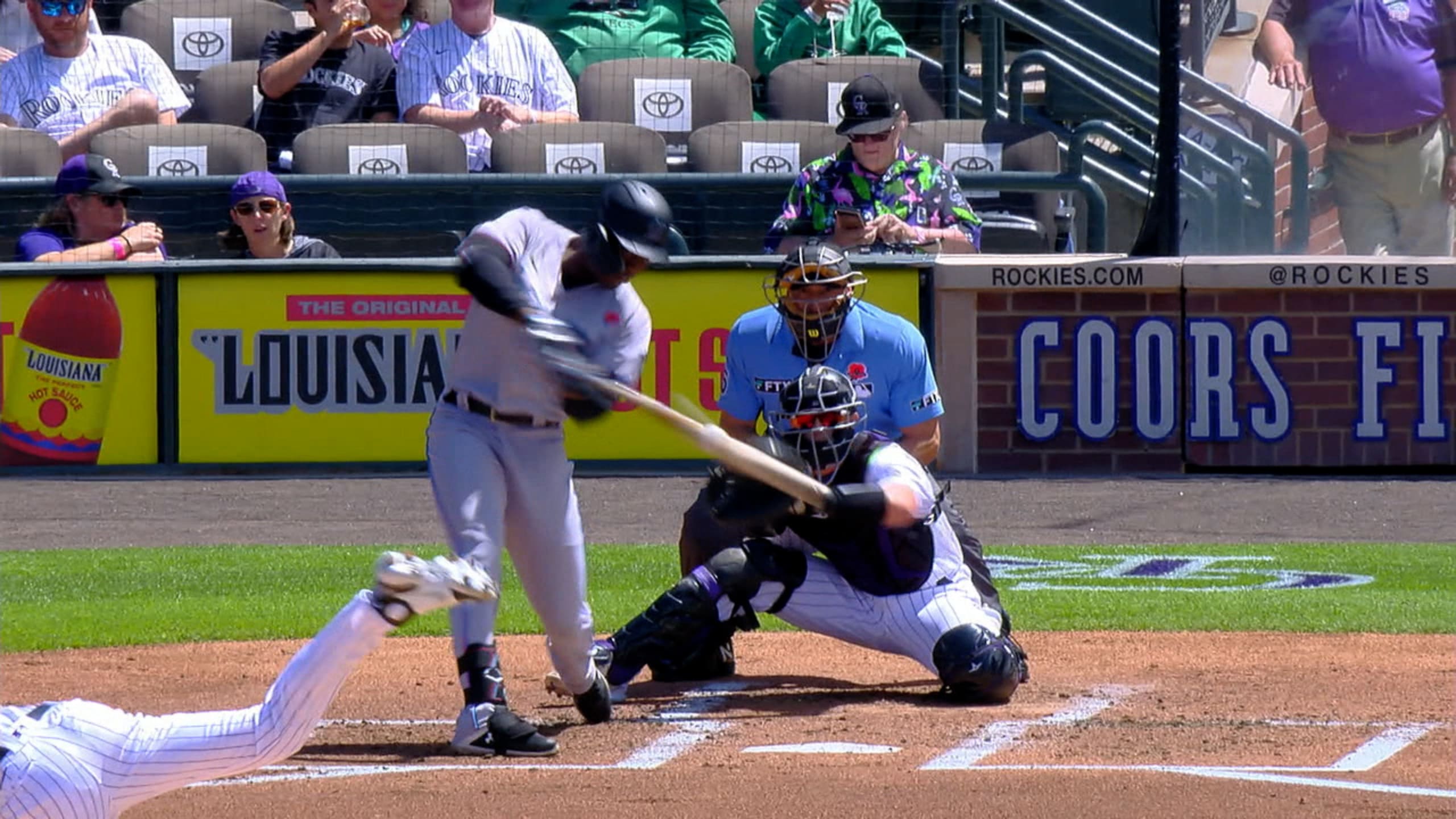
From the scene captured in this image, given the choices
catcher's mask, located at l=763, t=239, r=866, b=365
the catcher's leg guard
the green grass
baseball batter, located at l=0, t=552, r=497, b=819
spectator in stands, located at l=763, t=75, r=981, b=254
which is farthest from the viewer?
spectator in stands, located at l=763, t=75, r=981, b=254

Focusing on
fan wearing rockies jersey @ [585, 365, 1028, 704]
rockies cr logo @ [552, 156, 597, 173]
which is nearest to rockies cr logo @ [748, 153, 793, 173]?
rockies cr logo @ [552, 156, 597, 173]

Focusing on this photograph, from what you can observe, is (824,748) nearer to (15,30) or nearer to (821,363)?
(821,363)

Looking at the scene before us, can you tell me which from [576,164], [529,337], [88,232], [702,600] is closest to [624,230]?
[529,337]

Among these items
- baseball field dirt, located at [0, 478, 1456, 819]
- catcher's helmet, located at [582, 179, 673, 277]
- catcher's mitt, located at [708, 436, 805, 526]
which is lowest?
baseball field dirt, located at [0, 478, 1456, 819]

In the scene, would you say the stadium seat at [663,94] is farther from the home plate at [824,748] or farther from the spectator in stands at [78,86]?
the home plate at [824,748]

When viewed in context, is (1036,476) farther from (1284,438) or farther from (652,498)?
(652,498)

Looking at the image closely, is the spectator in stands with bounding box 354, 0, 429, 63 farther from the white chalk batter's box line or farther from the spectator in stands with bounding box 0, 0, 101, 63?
the white chalk batter's box line

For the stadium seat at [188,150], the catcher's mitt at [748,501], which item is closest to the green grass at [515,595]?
the catcher's mitt at [748,501]
